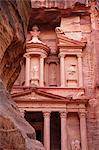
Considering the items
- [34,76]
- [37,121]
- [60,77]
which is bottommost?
[37,121]

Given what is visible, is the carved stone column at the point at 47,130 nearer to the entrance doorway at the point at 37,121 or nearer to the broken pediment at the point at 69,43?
the entrance doorway at the point at 37,121

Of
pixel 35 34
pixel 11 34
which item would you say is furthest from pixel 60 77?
pixel 11 34

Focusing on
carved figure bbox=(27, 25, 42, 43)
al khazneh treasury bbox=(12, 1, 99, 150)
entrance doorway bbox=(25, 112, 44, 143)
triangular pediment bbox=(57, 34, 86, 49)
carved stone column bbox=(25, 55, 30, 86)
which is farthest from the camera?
carved figure bbox=(27, 25, 42, 43)

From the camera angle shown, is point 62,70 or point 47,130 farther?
point 62,70

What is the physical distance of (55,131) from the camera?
21.7 meters

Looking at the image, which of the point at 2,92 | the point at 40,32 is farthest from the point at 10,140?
the point at 40,32

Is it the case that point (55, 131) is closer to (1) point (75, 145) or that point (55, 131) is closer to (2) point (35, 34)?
(1) point (75, 145)

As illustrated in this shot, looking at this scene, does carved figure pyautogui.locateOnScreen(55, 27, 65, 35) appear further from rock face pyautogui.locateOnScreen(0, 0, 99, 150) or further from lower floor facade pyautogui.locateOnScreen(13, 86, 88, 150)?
rock face pyautogui.locateOnScreen(0, 0, 99, 150)

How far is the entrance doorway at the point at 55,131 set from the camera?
69.5 feet

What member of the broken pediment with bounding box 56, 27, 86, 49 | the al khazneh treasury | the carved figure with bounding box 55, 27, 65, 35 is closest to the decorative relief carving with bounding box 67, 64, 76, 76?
the al khazneh treasury

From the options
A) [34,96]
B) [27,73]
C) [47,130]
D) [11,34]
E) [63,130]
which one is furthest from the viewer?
[27,73]

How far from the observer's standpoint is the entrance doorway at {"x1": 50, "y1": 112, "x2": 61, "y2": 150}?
2119 cm

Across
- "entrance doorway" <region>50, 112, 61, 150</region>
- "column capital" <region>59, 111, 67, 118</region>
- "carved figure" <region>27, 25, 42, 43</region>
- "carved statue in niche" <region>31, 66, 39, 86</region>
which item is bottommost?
"entrance doorway" <region>50, 112, 61, 150</region>

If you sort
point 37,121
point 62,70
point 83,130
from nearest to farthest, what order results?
point 83,130
point 37,121
point 62,70
